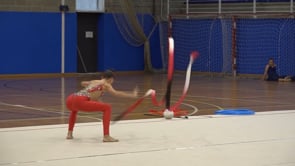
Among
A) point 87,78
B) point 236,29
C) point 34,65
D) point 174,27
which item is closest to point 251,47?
point 236,29

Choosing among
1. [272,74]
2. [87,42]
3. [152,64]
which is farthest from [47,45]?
[272,74]

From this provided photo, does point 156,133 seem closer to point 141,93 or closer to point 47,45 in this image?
point 141,93

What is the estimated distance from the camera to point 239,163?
1070 cm

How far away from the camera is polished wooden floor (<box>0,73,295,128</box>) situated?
17.6m

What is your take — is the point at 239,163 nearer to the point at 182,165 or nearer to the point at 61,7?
the point at 182,165

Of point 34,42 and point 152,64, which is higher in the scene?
point 34,42

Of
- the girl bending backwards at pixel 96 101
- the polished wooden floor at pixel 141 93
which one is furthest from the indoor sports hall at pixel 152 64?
the girl bending backwards at pixel 96 101

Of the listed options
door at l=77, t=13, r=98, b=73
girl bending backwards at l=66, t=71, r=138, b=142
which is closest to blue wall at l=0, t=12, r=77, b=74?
door at l=77, t=13, r=98, b=73

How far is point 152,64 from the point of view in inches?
1473

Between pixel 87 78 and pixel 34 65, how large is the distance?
2710 mm

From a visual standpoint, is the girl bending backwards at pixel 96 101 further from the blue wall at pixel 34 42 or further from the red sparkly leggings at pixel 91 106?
the blue wall at pixel 34 42

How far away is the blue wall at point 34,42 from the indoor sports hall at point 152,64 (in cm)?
5

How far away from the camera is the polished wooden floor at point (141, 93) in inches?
695

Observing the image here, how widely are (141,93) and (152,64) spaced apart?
1322cm
